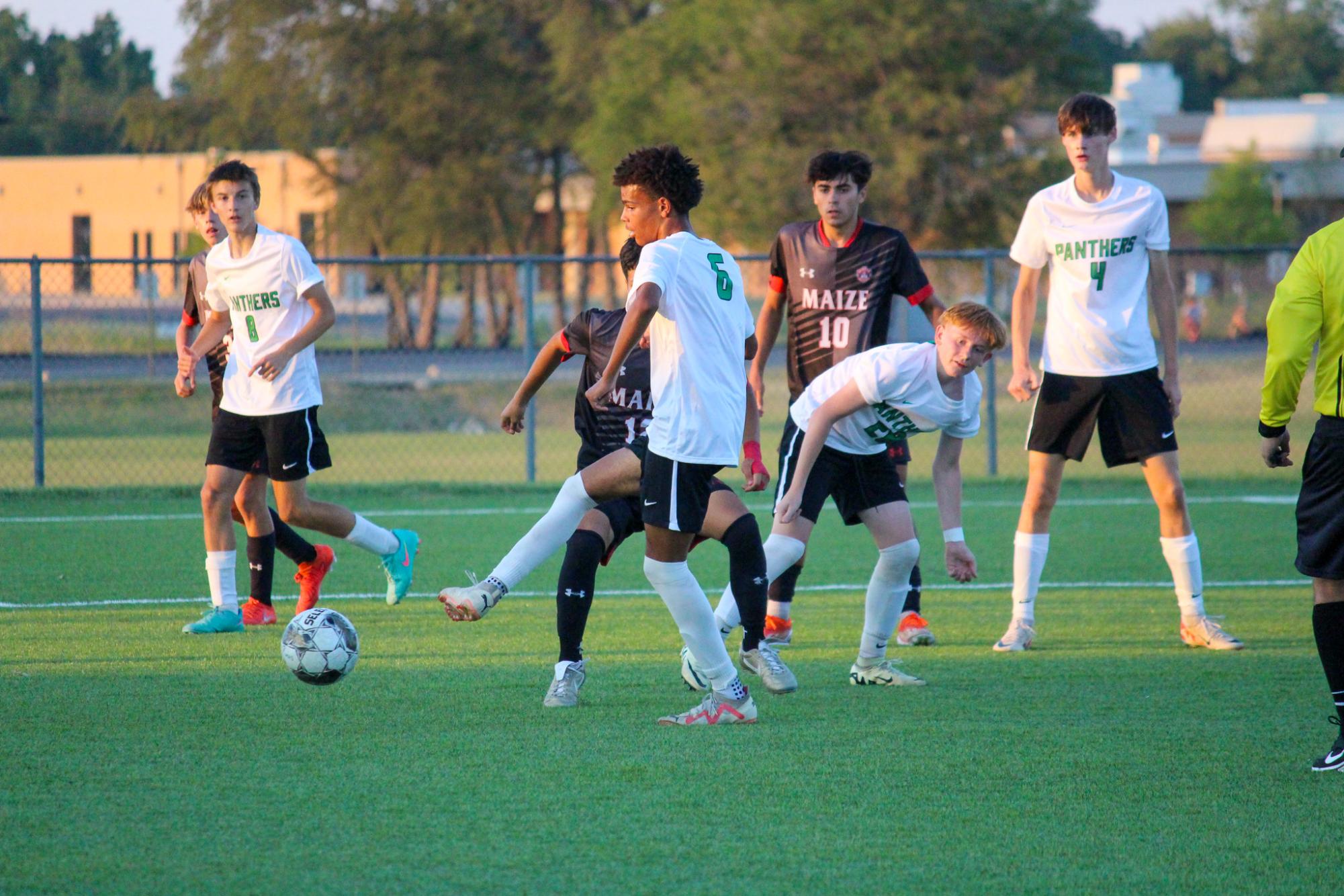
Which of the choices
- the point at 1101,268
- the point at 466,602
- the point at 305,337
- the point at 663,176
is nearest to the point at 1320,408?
the point at 663,176

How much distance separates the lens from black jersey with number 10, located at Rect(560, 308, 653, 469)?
5469 millimetres

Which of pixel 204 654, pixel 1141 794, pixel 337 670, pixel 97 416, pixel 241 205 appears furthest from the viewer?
pixel 97 416

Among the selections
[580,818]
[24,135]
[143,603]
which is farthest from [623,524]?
[24,135]

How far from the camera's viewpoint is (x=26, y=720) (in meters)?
4.95

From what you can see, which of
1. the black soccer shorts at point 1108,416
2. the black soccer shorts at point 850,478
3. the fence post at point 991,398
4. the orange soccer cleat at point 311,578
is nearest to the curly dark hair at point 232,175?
the orange soccer cleat at point 311,578

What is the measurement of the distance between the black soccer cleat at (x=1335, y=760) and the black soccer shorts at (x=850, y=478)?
1842mm

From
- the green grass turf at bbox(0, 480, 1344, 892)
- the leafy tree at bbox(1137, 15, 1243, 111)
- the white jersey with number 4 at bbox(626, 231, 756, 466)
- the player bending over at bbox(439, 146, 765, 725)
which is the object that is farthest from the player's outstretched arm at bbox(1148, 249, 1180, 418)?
the leafy tree at bbox(1137, 15, 1243, 111)

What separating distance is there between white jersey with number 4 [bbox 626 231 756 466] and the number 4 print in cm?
238

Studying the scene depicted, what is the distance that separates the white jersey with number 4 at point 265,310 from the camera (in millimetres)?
6758

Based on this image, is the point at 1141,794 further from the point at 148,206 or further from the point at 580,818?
the point at 148,206

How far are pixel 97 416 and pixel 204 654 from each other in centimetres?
1405

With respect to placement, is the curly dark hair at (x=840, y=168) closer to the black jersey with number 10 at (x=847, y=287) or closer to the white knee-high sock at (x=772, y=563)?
the black jersey with number 10 at (x=847, y=287)

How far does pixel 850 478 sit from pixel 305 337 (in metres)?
2.63

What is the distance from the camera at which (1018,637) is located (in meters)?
6.40
